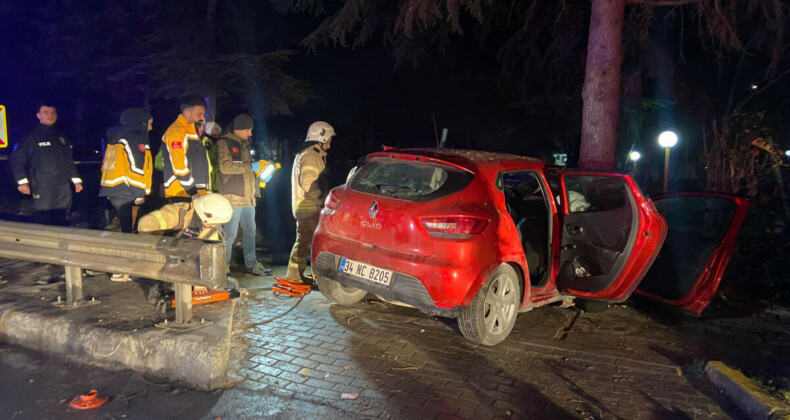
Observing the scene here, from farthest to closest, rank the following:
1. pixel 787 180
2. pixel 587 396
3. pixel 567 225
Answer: pixel 787 180, pixel 567 225, pixel 587 396

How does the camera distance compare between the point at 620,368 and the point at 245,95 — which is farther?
the point at 245,95

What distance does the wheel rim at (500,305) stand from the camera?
4.66m

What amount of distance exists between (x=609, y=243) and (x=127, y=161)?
5147 mm

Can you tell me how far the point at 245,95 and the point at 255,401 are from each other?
9918 mm

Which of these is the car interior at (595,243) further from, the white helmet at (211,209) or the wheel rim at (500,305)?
the white helmet at (211,209)

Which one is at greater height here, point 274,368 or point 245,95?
point 245,95

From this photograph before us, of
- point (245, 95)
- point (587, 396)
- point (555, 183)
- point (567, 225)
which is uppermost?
point (245, 95)

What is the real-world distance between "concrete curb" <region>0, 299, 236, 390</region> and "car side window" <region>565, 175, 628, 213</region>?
3594 millimetres

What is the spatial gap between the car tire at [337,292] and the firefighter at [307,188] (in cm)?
102

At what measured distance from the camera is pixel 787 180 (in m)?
7.19

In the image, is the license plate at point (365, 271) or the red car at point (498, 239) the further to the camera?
the license plate at point (365, 271)

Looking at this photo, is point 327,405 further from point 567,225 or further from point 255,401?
point 567,225

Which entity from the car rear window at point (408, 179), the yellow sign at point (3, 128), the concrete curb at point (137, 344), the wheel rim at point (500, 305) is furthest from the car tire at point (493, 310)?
the yellow sign at point (3, 128)

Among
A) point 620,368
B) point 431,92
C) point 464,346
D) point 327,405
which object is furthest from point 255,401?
point 431,92
